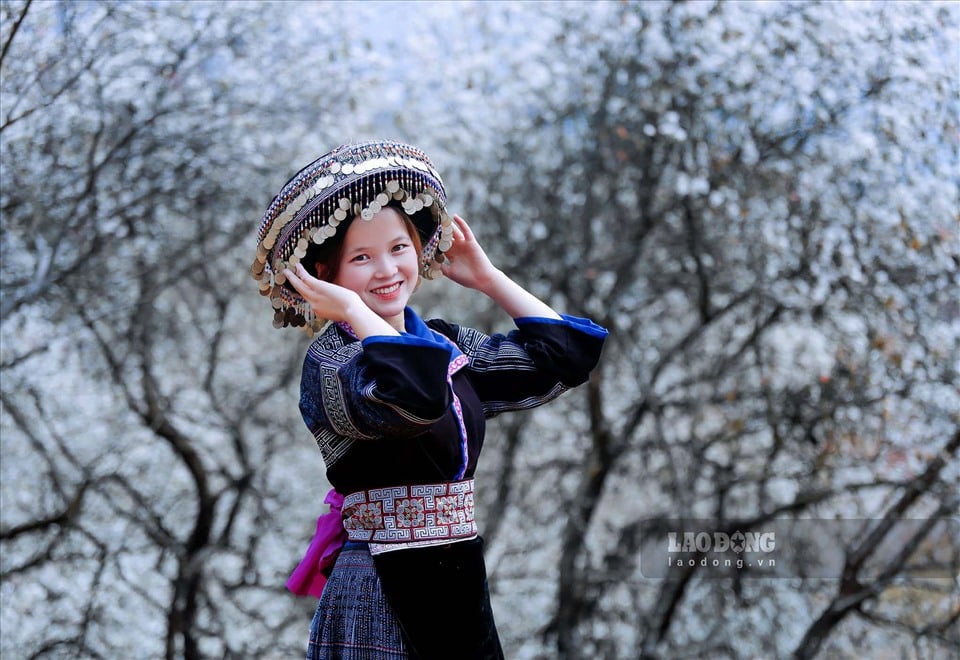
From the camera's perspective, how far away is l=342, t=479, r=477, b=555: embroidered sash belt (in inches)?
78.5

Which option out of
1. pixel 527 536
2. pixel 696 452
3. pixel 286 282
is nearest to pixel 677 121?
pixel 696 452

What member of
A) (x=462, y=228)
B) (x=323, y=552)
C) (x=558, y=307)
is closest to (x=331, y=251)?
(x=462, y=228)

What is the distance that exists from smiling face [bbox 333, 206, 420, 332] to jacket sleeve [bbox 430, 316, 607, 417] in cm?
25

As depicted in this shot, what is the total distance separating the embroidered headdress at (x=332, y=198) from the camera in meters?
1.99

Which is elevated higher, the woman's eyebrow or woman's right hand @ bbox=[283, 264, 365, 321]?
the woman's eyebrow

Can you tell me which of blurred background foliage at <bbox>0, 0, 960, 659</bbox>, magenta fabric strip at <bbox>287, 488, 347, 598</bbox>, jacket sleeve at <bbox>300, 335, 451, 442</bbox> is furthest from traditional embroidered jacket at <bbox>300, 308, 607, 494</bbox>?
blurred background foliage at <bbox>0, 0, 960, 659</bbox>

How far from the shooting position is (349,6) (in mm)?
5324

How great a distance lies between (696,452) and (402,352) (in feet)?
10.8

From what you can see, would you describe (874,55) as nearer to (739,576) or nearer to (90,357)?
(739,576)

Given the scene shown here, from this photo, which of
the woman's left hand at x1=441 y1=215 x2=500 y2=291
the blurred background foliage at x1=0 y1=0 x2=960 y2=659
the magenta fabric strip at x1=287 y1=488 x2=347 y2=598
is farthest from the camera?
the blurred background foliage at x1=0 y1=0 x2=960 y2=659

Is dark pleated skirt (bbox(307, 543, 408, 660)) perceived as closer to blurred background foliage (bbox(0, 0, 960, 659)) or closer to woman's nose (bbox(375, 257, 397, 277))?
woman's nose (bbox(375, 257, 397, 277))

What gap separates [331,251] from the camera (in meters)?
2.07

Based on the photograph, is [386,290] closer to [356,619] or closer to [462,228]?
[462,228]

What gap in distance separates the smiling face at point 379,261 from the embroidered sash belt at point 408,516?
33cm
